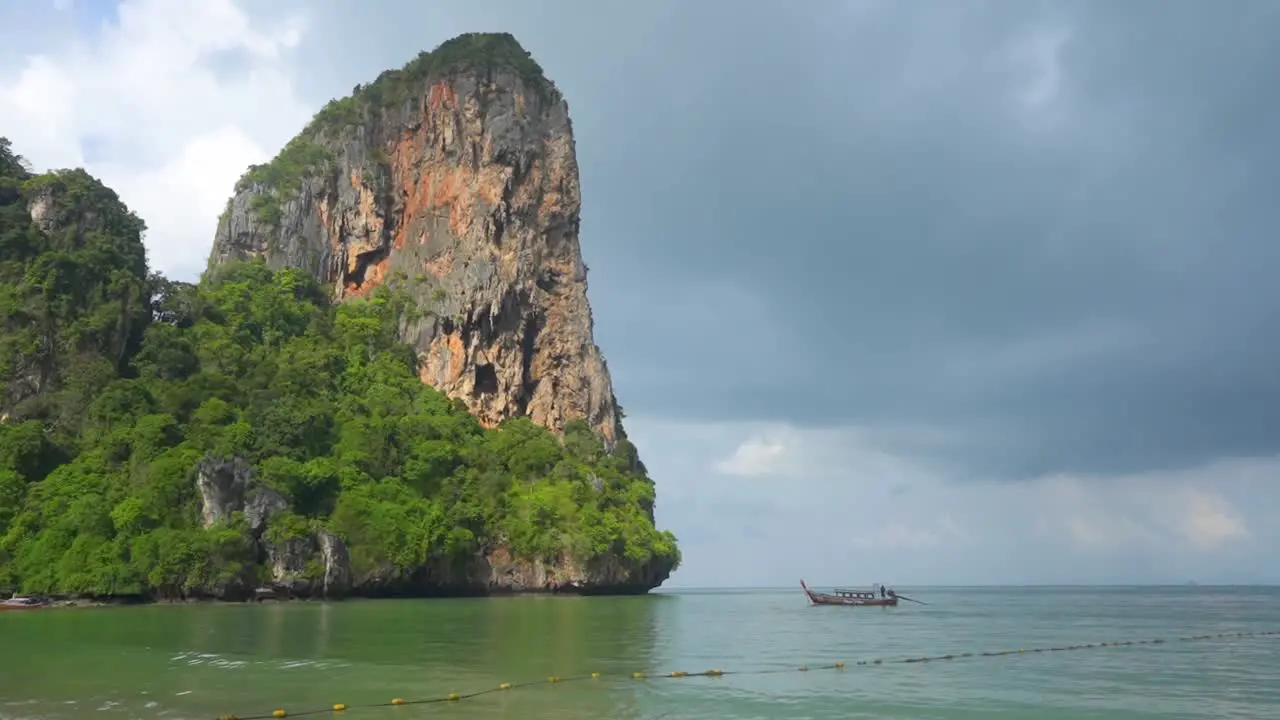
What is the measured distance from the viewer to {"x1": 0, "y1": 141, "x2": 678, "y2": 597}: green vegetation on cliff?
53750 millimetres

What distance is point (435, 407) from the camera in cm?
8219

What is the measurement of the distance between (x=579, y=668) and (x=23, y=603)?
36.6m

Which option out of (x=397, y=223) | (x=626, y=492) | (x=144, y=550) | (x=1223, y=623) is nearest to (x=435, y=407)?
(x=626, y=492)

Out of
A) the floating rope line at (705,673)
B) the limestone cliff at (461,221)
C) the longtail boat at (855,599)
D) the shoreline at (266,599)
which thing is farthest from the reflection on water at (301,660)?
the limestone cliff at (461,221)

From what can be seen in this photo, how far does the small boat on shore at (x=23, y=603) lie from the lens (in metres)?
46.6

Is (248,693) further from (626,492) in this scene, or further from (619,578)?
(626,492)

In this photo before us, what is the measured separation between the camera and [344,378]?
272ft

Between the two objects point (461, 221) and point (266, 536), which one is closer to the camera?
point (266, 536)

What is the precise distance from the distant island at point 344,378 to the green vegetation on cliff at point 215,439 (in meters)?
0.19

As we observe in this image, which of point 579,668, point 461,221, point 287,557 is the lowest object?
point 579,668

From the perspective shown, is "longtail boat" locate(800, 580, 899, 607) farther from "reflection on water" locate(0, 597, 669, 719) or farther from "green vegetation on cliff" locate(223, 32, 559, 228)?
"green vegetation on cliff" locate(223, 32, 559, 228)

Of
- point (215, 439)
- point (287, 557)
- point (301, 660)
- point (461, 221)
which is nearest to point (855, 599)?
point (287, 557)

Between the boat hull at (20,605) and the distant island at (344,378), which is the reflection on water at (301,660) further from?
the distant island at (344,378)

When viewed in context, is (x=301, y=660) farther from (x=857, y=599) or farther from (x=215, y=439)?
(x=857, y=599)
